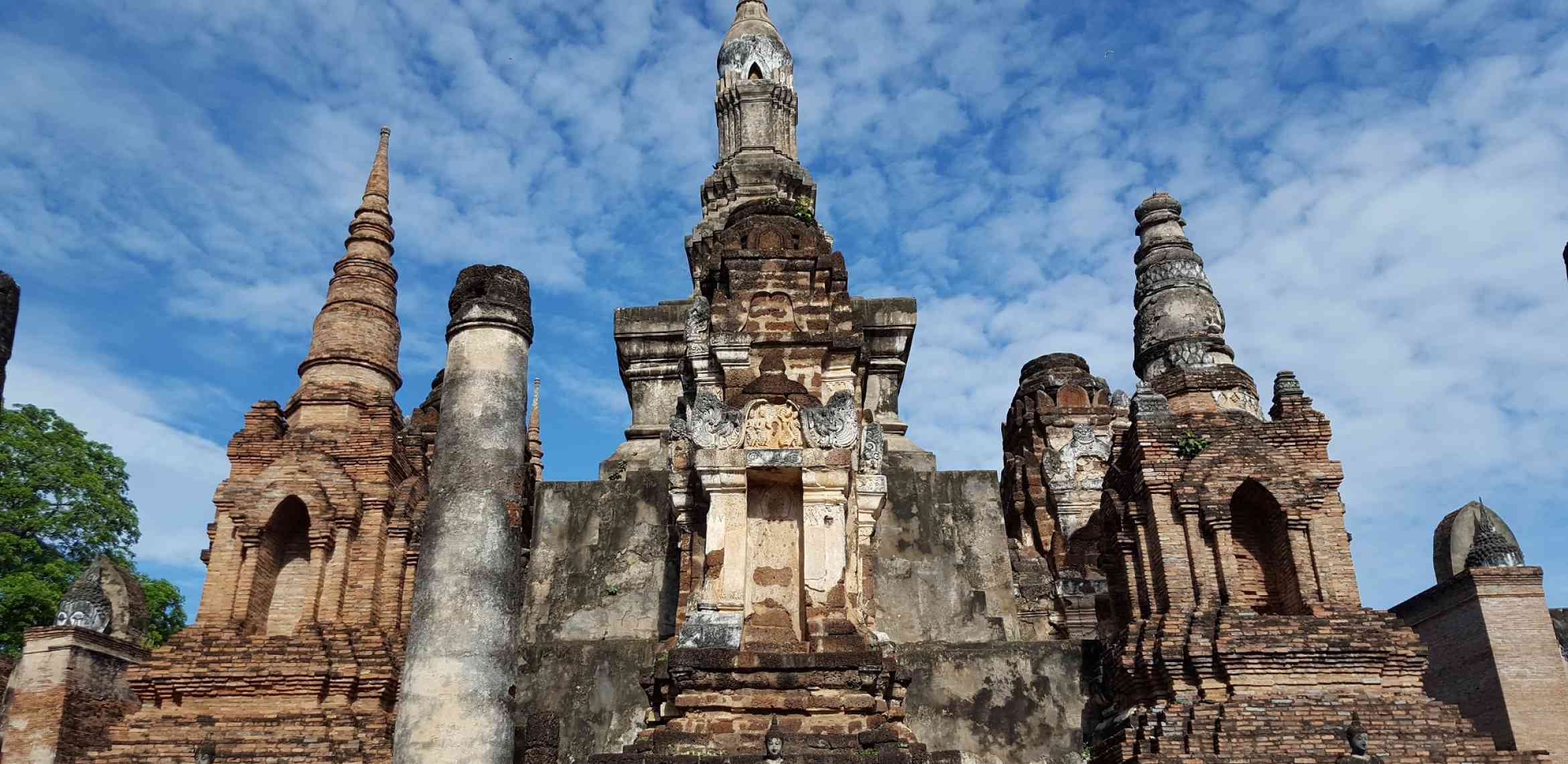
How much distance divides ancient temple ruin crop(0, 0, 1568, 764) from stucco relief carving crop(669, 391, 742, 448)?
0.03 meters

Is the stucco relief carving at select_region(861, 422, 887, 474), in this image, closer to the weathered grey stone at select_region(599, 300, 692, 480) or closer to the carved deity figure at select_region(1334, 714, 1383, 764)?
the carved deity figure at select_region(1334, 714, 1383, 764)

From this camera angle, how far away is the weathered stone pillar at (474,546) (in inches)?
327

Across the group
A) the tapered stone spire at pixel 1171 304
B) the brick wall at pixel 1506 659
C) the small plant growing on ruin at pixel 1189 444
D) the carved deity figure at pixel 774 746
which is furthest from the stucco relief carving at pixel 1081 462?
the carved deity figure at pixel 774 746

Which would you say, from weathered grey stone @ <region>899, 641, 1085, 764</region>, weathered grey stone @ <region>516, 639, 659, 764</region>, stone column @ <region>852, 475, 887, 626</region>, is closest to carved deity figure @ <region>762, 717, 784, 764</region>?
stone column @ <region>852, 475, 887, 626</region>

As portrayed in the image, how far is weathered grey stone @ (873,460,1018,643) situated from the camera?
1247 centimetres

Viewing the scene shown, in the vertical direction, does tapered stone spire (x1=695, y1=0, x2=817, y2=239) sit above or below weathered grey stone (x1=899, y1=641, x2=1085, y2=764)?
above

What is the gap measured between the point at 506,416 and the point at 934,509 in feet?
18.1

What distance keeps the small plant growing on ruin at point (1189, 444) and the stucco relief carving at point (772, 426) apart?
5071 millimetres

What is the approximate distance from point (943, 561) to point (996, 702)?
2092mm

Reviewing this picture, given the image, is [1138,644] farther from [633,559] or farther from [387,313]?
[387,313]

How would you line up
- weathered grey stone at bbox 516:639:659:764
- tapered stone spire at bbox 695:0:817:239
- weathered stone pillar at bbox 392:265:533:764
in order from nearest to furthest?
weathered stone pillar at bbox 392:265:533:764 < weathered grey stone at bbox 516:639:659:764 < tapered stone spire at bbox 695:0:817:239

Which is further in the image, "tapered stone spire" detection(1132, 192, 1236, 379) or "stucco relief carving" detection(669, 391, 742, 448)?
"tapered stone spire" detection(1132, 192, 1236, 379)

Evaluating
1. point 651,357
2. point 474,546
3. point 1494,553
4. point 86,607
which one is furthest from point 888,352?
point 86,607

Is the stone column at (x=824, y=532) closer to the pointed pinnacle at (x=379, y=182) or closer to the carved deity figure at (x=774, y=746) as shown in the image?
the carved deity figure at (x=774, y=746)
